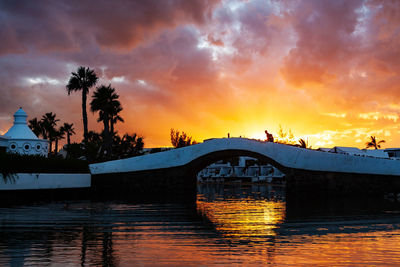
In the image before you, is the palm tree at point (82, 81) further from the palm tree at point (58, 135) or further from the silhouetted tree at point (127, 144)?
the palm tree at point (58, 135)

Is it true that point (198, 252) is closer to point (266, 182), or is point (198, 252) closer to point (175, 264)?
point (175, 264)

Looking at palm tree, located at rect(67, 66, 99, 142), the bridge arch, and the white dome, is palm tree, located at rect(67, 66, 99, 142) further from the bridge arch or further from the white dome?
the bridge arch

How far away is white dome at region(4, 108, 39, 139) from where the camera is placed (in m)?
41.8

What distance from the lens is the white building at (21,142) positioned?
41156mm

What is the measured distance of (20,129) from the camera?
42.6 metres

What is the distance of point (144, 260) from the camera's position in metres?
7.34

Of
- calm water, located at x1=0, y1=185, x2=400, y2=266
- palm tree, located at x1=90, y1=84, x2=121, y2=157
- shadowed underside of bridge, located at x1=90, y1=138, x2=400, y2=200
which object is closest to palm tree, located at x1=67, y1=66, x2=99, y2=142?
palm tree, located at x1=90, y1=84, x2=121, y2=157

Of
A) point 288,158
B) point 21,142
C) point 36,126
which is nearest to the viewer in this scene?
point 288,158

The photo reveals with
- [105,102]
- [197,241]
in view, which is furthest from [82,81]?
[197,241]

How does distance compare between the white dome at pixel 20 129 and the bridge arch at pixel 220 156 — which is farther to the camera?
the white dome at pixel 20 129

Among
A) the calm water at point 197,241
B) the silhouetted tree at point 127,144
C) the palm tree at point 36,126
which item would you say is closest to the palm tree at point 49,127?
the palm tree at point 36,126

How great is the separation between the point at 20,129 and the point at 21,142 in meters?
1.87

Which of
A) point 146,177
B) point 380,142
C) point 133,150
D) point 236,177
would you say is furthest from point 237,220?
point 380,142

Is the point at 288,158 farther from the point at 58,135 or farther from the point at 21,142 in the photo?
the point at 58,135
